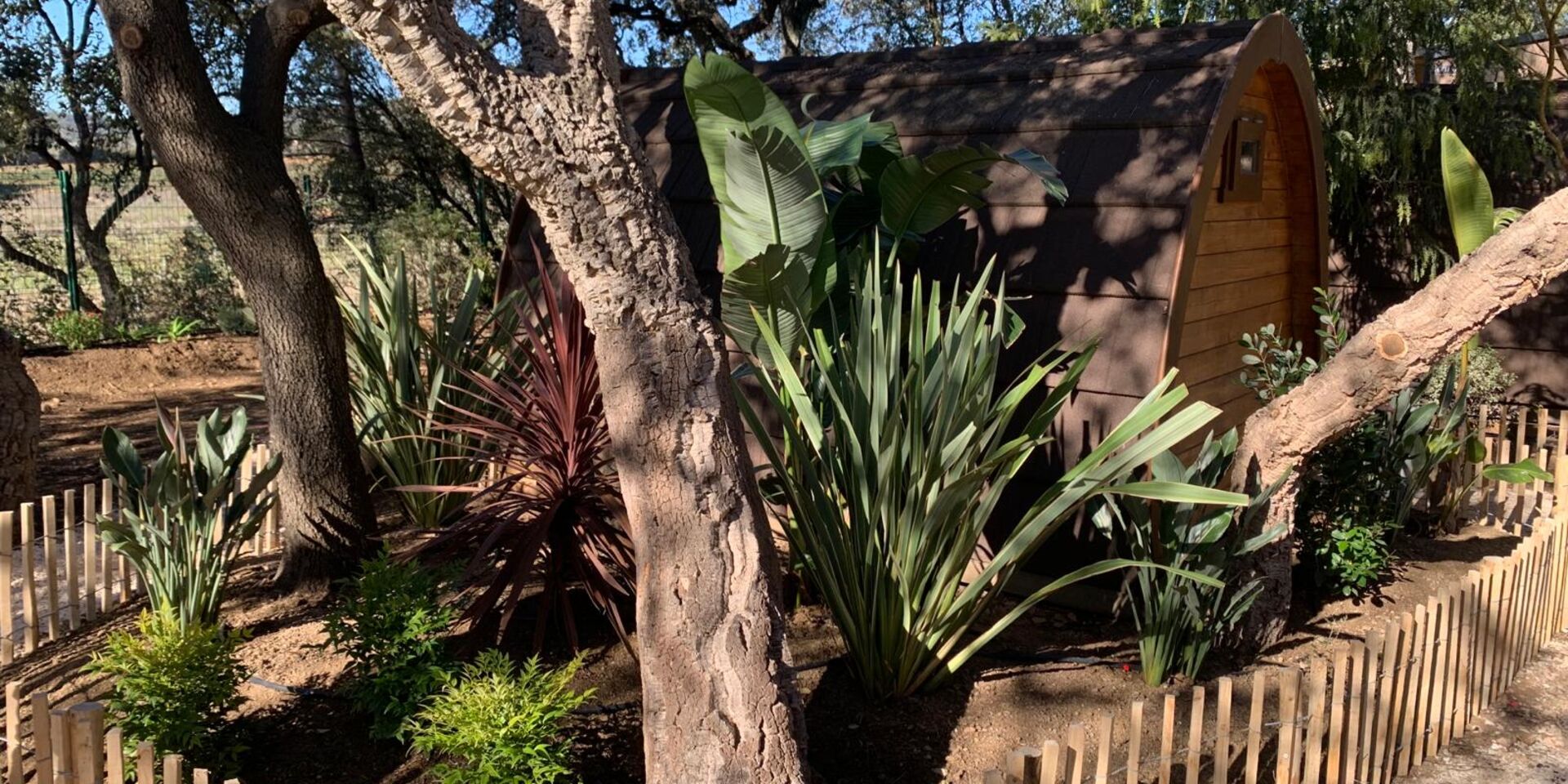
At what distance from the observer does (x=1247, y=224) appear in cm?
642

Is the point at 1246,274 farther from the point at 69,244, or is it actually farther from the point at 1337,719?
the point at 69,244

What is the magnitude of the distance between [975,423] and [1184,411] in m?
0.63

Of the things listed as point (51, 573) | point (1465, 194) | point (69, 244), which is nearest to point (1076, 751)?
point (51, 573)

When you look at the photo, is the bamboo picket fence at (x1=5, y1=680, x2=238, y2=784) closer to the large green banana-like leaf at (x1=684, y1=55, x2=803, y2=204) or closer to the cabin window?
the large green banana-like leaf at (x1=684, y1=55, x2=803, y2=204)

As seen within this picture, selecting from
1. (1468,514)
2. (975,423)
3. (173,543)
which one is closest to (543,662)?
(173,543)

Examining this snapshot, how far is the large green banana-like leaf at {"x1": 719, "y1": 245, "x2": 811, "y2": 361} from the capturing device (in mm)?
3975

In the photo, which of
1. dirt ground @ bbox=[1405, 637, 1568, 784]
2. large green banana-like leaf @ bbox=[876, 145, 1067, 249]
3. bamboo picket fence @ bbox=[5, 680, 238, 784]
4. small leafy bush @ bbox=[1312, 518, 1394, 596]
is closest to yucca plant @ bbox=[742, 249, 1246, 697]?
large green banana-like leaf @ bbox=[876, 145, 1067, 249]

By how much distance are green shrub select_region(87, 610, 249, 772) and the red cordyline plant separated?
789 millimetres

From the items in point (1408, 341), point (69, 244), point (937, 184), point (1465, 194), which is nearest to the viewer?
point (1408, 341)

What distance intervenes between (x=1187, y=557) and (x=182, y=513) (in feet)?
11.6

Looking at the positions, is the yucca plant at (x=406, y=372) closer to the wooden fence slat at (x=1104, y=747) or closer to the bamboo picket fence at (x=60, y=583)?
the bamboo picket fence at (x=60, y=583)

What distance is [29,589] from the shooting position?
4.78 meters

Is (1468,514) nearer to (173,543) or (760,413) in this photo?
(760,413)

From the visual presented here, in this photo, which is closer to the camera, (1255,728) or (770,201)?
(1255,728)
